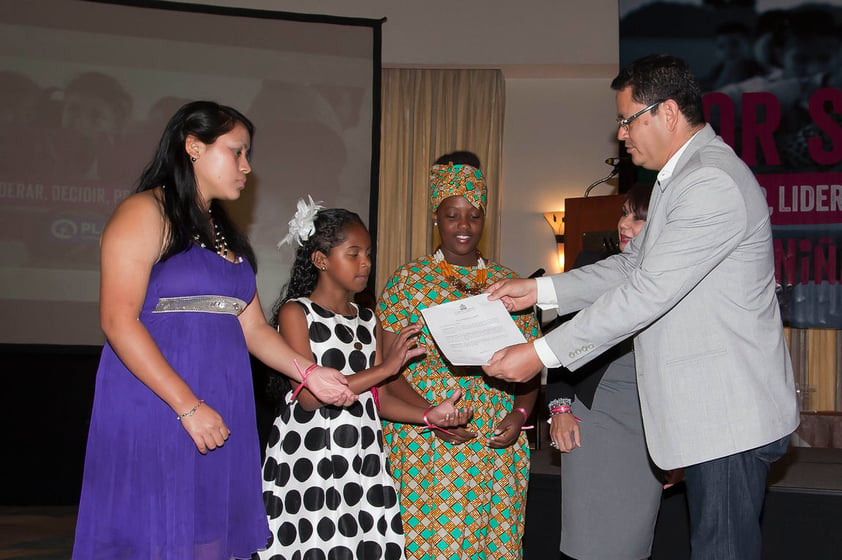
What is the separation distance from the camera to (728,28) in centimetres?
660

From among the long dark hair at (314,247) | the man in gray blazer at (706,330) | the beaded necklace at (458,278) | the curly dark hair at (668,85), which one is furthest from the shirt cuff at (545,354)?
the long dark hair at (314,247)

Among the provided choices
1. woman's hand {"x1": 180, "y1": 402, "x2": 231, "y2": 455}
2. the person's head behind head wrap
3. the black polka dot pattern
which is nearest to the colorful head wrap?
the person's head behind head wrap

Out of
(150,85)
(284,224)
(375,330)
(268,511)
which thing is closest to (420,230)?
(284,224)

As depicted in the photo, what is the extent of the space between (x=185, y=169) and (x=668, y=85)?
1.31 m

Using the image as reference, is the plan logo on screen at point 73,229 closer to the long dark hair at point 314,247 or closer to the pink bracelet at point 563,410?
the long dark hair at point 314,247

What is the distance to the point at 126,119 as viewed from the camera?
636 centimetres

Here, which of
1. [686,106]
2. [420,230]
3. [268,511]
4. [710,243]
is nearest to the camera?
[710,243]

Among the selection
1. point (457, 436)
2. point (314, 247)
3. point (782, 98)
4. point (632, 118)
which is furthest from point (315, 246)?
point (782, 98)

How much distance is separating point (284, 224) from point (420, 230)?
1.48 metres

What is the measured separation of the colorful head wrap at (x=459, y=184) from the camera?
3242 millimetres

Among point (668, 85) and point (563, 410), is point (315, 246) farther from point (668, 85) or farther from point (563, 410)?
point (668, 85)

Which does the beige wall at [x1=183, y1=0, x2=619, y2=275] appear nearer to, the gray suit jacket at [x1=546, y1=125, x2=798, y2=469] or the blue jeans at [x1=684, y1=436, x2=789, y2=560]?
the gray suit jacket at [x1=546, y1=125, x2=798, y2=469]

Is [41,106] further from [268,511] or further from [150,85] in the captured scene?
[268,511]

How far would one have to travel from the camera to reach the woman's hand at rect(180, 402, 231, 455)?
2012mm
